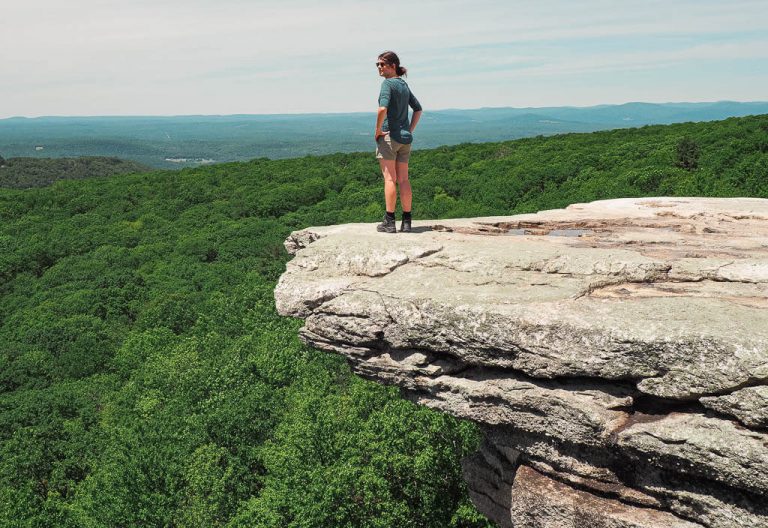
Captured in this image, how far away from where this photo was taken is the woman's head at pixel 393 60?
41.4 feet

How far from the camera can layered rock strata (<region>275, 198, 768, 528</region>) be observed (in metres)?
8.34

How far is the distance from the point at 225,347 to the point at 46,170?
158142 mm

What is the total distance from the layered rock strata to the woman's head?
3.47 meters

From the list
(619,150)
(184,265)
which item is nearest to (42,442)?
(184,265)

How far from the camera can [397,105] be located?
12.9m

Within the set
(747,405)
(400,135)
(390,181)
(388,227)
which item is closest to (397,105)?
(400,135)

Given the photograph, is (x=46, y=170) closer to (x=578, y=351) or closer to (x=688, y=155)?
(x=688, y=155)

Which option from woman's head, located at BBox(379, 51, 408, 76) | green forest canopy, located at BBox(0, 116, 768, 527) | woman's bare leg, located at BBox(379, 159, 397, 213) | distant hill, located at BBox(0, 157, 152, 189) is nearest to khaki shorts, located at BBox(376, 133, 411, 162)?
woman's bare leg, located at BBox(379, 159, 397, 213)

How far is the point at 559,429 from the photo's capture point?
31.8 ft

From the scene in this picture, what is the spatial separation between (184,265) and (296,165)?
34.5 m

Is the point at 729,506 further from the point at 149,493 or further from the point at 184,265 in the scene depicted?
the point at 184,265

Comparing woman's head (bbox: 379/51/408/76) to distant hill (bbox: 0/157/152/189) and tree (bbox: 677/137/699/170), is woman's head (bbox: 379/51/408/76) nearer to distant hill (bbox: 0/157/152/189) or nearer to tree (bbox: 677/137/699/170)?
tree (bbox: 677/137/699/170)

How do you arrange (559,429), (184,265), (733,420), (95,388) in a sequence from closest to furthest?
(733,420)
(559,429)
(95,388)
(184,265)

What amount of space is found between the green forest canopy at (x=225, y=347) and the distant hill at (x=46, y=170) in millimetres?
86232
